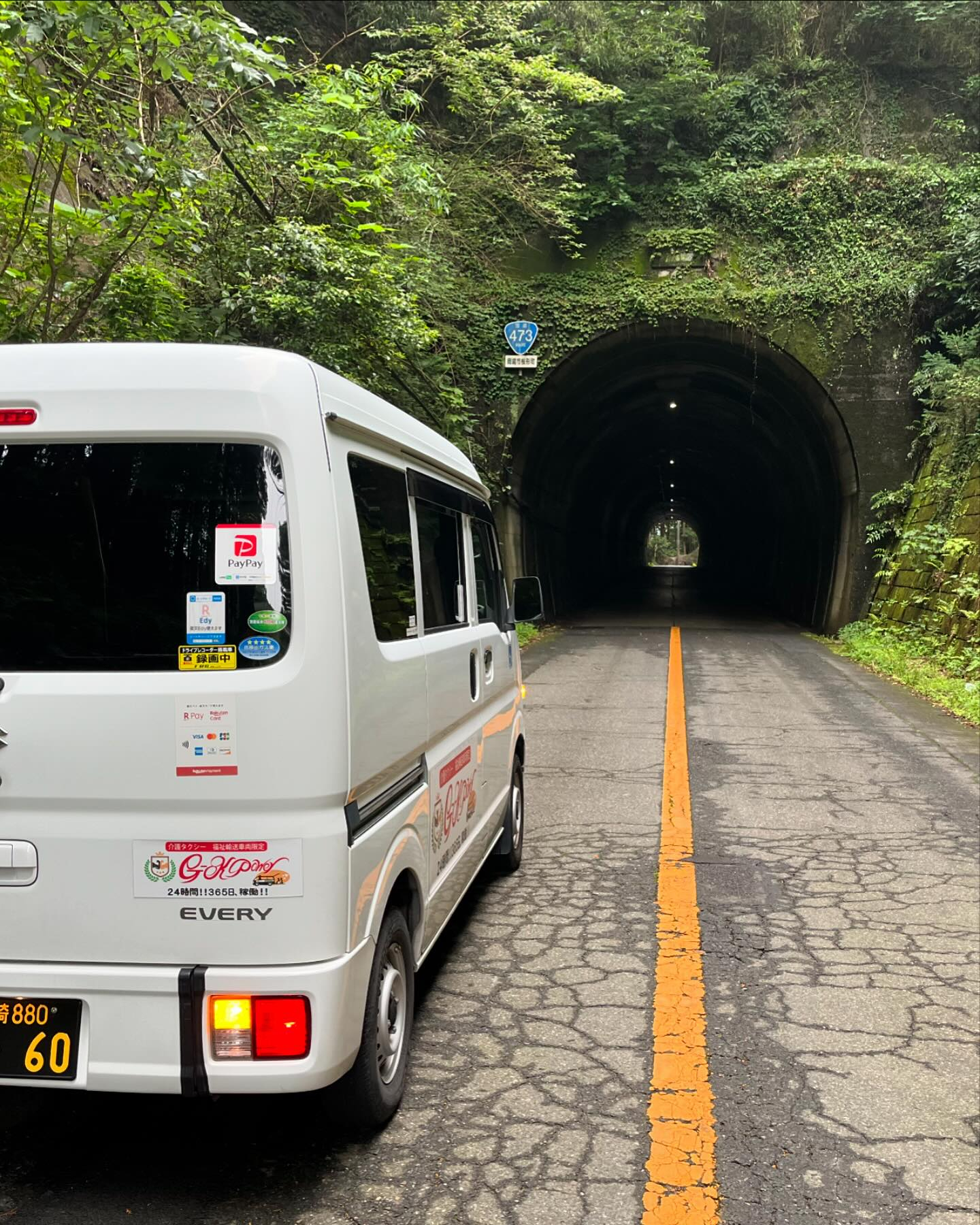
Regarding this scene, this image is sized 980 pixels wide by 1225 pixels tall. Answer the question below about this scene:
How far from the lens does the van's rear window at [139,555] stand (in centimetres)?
244

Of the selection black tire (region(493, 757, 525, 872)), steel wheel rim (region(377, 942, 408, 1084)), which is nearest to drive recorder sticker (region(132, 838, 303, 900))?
steel wheel rim (region(377, 942, 408, 1084))

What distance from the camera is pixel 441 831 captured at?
3578 mm

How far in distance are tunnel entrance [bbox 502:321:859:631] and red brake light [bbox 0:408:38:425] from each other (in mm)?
17096

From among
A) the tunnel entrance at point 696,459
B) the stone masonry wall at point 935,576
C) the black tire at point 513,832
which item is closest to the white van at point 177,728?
the black tire at point 513,832

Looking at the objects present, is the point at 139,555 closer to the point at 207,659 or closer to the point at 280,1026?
the point at 207,659

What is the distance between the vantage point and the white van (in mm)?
2373

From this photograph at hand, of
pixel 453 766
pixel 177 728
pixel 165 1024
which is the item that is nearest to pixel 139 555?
pixel 177 728

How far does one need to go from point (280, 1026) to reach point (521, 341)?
17.6m

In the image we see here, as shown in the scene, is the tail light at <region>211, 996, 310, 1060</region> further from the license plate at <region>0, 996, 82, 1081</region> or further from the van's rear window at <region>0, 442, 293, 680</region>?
the van's rear window at <region>0, 442, 293, 680</region>

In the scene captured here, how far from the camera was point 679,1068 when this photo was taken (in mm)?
3211

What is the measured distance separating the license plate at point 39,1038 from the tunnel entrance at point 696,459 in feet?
57.5

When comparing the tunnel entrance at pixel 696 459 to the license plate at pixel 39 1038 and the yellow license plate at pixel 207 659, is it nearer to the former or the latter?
the yellow license plate at pixel 207 659

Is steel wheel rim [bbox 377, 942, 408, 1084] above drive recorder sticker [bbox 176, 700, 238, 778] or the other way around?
the other way around

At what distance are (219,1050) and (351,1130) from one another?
69 cm
